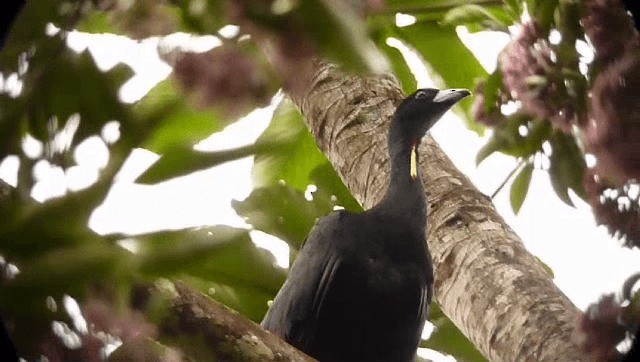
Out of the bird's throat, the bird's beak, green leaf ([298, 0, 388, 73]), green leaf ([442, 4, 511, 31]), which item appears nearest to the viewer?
green leaf ([298, 0, 388, 73])

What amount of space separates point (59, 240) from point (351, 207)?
5.45 ft

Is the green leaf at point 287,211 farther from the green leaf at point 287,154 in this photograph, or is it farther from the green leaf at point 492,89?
the green leaf at point 492,89

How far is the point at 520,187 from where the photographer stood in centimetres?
108

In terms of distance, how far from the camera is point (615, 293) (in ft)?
3.13

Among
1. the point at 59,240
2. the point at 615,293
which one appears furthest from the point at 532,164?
the point at 59,240

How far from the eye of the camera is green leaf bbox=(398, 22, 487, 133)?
50.1 inches

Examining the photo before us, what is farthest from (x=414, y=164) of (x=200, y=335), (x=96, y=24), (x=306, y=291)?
(x=96, y=24)

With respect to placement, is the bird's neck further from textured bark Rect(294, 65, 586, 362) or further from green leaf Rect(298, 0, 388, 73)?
green leaf Rect(298, 0, 388, 73)

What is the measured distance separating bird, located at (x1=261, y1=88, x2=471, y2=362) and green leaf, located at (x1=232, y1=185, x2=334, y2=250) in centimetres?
6

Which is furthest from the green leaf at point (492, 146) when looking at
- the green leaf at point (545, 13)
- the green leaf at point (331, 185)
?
the green leaf at point (331, 185)

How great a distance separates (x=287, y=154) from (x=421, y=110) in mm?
869

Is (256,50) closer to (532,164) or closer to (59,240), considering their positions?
(59,240)

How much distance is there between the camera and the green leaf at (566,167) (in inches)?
37.4

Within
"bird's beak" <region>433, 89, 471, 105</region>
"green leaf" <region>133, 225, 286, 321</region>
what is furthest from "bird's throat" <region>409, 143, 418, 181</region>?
"green leaf" <region>133, 225, 286, 321</region>
